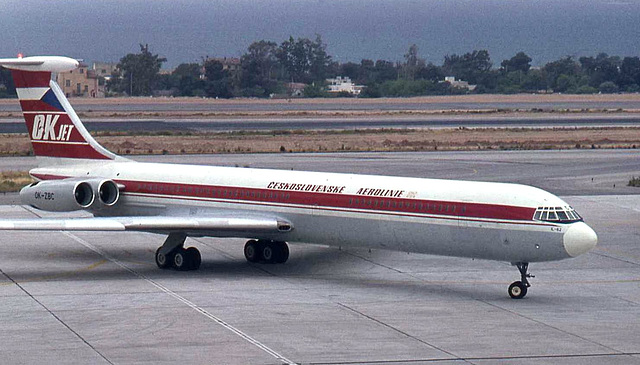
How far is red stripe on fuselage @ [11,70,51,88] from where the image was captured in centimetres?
3200

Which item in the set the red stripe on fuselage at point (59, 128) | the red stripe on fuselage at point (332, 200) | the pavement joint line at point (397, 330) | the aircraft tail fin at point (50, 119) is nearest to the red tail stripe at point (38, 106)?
the aircraft tail fin at point (50, 119)

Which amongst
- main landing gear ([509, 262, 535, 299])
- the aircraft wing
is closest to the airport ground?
the aircraft wing

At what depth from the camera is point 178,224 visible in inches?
1092

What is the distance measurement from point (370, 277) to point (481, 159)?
120 ft

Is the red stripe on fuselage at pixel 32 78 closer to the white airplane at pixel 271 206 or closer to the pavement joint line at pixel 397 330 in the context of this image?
the white airplane at pixel 271 206

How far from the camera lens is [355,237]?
26.9 metres

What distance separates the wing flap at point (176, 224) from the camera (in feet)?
89.2

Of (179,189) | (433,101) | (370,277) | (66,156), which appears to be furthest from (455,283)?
(433,101)

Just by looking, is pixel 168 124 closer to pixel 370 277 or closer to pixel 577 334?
pixel 370 277

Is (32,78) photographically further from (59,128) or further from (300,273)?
(300,273)

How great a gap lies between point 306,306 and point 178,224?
217 inches

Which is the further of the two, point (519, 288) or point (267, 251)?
point (267, 251)

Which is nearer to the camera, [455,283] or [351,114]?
[455,283]

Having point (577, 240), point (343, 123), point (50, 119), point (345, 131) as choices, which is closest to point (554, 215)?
point (577, 240)
